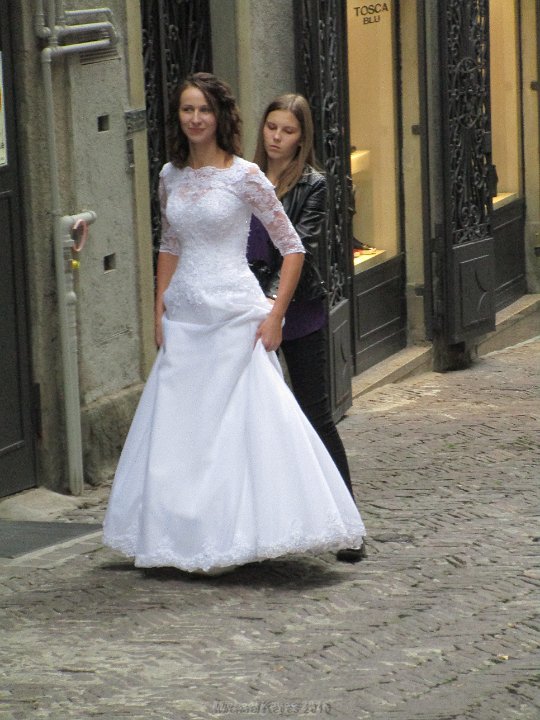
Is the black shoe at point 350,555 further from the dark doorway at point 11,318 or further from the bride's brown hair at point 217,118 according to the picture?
the dark doorway at point 11,318

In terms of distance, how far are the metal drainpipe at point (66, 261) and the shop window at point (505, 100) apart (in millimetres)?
6860

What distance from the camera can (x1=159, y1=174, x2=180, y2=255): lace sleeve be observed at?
23.0ft

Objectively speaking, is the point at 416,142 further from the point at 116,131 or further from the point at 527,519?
the point at 527,519

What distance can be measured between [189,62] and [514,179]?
19.9ft

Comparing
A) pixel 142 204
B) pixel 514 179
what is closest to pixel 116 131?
pixel 142 204

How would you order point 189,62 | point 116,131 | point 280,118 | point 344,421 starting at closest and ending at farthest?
point 280,118
point 116,131
point 189,62
point 344,421

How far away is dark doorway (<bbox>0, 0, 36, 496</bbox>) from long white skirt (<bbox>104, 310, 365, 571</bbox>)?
140 cm

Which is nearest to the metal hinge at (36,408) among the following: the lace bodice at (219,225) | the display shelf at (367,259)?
the lace bodice at (219,225)

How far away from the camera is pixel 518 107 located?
1533cm

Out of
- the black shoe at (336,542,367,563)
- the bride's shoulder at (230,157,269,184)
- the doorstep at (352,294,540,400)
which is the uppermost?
the bride's shoulder at (230,157,269,184)

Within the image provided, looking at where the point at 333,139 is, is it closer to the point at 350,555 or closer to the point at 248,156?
the point at 248,156

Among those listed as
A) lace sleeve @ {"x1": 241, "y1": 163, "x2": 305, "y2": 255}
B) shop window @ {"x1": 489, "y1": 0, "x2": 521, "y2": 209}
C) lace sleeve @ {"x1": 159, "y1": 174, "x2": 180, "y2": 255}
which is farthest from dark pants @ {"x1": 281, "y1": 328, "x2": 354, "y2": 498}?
shop window @ {"x1": 489, "y1": 0, "x2": 521, "y2": 209}

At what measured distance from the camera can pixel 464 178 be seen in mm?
12742

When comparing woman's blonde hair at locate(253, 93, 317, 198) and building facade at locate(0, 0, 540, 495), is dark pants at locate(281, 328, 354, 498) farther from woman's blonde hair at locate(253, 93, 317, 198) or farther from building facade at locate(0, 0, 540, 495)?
building facade at locate(0, 0, 540, 495)
